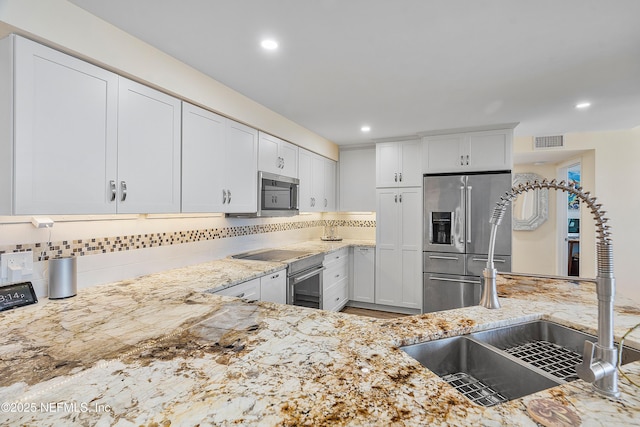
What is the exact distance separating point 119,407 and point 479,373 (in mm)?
1105

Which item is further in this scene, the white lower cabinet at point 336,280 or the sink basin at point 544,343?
the white lower cabinet at point 336,280

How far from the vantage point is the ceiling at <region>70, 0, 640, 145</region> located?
1552mm

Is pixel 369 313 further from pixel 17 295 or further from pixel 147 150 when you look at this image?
pixel 17 295

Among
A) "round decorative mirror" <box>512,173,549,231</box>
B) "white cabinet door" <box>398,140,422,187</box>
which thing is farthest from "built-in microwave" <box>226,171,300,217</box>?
"round decorative mirror" <box>512,173,549,231</box>

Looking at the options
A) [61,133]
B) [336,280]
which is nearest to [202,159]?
[61,133]

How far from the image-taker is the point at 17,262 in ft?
5.13

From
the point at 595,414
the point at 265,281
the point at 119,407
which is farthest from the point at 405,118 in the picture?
the point at 119,407

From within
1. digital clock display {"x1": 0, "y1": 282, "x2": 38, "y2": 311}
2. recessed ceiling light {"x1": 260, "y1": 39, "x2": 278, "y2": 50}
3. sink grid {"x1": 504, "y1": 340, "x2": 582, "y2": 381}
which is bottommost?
sink grid {"x1": 504, "y1": 340, "x2": 582, "y2": 381}

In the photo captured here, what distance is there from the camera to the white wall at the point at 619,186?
3992mm

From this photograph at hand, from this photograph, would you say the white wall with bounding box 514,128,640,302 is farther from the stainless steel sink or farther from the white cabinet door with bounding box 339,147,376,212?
the stainless steel sink

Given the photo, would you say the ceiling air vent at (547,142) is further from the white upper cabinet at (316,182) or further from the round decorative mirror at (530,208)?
the white upper cabinet at (316,182)

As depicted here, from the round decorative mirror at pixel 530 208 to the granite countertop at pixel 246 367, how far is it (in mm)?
4370

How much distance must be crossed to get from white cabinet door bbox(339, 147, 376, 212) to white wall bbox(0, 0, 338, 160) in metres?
2.21

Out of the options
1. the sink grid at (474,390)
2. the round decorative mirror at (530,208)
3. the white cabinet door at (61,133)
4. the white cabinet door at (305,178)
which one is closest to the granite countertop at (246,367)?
the sink grid at (474,390)
